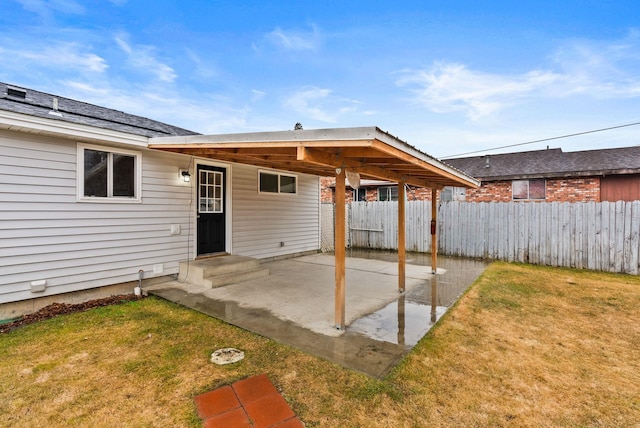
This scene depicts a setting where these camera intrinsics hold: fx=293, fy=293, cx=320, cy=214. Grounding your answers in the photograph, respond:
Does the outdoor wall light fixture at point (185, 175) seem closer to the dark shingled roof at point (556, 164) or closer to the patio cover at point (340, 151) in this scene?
the patio cover at point (340, 151)

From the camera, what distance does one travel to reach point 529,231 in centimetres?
827

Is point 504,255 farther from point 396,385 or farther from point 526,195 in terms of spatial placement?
point 396,385

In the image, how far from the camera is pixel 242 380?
261cm

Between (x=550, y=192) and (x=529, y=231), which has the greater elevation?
(x=550, y=192)

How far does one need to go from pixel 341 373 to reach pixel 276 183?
6.22 meters

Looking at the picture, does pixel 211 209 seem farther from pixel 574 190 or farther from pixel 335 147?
pixel 574 190

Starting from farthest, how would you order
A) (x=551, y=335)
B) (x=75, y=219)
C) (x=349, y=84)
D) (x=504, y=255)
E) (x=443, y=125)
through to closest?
1. (x=443, y=125)
2. (x=349, y=84)
3. (x=504, y=255)
4. (x=75, y=219)
5. (x=551, y=335)

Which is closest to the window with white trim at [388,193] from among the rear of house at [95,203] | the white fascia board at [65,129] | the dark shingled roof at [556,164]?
the dark shingled roof at [556,164]

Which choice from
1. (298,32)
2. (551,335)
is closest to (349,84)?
(298,32)

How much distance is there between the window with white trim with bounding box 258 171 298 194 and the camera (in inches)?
309

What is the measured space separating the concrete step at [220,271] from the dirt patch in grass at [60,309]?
970 millimetres

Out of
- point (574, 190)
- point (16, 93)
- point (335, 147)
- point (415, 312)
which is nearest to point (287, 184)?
point (415, 312)

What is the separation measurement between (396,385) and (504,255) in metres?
7.79

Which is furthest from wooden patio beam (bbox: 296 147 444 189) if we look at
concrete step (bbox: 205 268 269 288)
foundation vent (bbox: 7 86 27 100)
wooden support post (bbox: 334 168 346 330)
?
foundation vent (bbox: 7 86 27 100)
